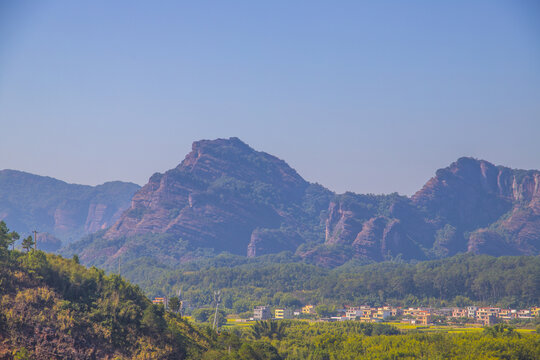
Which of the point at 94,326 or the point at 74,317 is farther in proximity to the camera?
the point at 94,326

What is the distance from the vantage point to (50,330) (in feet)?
287

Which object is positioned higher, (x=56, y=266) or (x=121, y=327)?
(x=56, y=266)

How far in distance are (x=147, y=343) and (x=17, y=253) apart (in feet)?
67.8

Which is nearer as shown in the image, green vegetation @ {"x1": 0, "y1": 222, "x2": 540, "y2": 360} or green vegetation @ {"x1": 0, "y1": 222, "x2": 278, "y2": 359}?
green vegetation @ {"x1": 0, "y1": 222, "x2": 278, "y2": 359}

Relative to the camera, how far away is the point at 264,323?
15288cm

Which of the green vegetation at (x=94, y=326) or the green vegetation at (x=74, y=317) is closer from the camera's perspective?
the green vegetation at (x=74, y=317)

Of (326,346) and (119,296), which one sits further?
(326,346)

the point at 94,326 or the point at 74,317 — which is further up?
the point at 74,317

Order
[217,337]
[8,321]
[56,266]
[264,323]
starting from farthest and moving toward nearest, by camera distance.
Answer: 1. [264,323]
2. [217,337]
3. [56,266]
4. [8,321]

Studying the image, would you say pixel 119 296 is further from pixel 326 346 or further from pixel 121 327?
pixel 326 346

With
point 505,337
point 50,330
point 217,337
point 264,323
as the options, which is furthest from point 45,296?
point 505,337

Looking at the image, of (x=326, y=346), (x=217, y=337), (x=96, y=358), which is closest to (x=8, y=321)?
(x=96, y=358)

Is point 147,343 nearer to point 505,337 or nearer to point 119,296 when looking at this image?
point 119,296

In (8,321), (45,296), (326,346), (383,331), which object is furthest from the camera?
(383,331)
